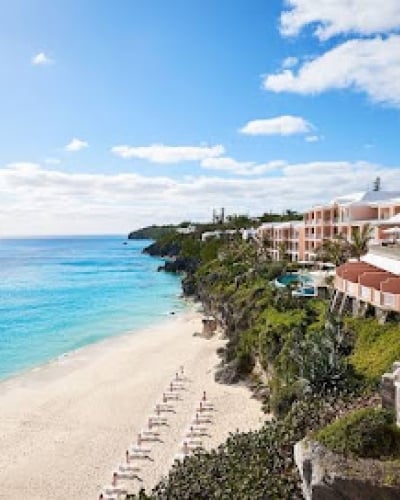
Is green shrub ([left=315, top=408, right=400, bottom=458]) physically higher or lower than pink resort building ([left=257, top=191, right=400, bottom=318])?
lower

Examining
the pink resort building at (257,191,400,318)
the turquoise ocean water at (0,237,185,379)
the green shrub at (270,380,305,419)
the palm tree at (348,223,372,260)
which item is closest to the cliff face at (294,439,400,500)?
the green shrub at (270,380,305,419)

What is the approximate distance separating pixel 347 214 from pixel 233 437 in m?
34.8

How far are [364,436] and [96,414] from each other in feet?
60.3

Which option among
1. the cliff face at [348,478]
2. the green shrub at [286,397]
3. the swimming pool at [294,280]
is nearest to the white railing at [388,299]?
the green shrub at [286,397]

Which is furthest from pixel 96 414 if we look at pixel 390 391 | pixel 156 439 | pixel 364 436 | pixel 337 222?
pixel 337 222

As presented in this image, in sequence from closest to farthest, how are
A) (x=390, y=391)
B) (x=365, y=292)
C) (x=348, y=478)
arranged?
(x=348, y=478) → (x=390, y=391) → (x=365, y=292)

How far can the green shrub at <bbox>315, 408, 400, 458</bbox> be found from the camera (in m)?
11.4

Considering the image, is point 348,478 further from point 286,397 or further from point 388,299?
point 388,299

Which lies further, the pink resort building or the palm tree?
the palm tree

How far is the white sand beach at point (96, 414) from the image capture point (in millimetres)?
20859

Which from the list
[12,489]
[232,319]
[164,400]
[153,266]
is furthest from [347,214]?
[153,266]

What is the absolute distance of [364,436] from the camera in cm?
1161

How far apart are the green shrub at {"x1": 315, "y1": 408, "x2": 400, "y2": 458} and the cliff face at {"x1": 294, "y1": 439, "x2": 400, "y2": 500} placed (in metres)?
0.24

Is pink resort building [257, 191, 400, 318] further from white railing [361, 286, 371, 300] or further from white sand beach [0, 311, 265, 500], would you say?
white sand beach [0, 311, 265, 500]
